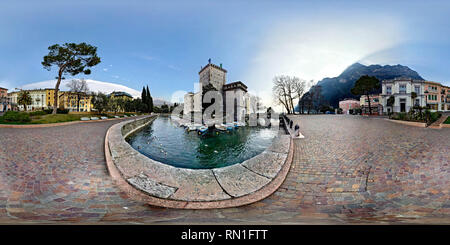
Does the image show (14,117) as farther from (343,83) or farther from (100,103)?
(343,83)

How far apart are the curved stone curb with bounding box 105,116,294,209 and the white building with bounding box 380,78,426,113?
39.8 metres

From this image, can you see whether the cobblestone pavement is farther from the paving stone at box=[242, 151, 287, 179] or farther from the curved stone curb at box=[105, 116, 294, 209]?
the paving stone at box=[242, 151, 287, 179]

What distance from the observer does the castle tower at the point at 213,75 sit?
54250mm

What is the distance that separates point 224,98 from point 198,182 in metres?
36.6

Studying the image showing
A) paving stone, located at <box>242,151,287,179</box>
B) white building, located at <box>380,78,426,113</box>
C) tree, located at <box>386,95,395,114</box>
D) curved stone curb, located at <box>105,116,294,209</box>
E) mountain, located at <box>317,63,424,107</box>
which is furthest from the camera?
mountain, located at <box>317,63,424,107</box>

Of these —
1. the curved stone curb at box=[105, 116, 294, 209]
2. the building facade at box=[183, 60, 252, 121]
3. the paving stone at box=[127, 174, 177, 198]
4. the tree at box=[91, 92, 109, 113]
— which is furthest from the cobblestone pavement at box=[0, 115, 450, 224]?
the tree at box=[91, 92, 109, 113]

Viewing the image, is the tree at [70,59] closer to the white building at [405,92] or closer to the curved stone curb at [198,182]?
the curved stone curb at [198,182]

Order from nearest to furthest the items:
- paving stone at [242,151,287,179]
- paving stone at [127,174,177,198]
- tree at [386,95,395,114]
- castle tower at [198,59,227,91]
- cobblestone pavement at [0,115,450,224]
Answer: cobblestone pavement at [0,115,450,224]
paving stone at [127,174,177,198]
paving stone at [242,151,287,179]
tree at [386,95,395,114]
castle tower at [198,59,227,91]

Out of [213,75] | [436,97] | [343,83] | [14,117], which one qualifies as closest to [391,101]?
[436,97]

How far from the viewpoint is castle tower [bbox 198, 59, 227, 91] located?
5425 centimetres

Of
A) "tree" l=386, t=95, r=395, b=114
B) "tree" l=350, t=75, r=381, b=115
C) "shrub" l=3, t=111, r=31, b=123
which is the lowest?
"shrub" l=3, t=111, r=31, b=123

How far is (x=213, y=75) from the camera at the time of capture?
5528 cm
